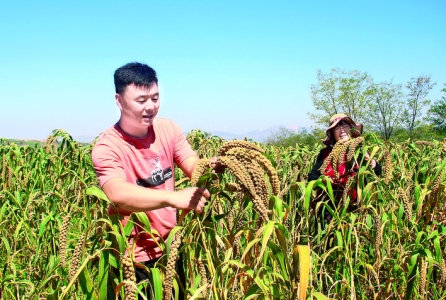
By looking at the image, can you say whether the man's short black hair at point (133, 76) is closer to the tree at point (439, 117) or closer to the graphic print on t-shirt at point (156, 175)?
the graphic print on t-shirt at point (156, 175)

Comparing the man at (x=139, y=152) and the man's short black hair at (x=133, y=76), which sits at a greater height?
the man's short black hair at (x=133, y=76)

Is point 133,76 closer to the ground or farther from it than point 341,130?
farther from it

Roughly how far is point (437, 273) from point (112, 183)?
1.93 m

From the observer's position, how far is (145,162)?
7.25ft

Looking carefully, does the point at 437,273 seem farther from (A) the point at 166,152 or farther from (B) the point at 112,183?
(B) the point at 112,183

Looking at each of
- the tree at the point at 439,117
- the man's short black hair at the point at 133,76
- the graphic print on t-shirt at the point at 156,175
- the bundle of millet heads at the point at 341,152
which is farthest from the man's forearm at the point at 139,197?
the tree at the point at 439,117

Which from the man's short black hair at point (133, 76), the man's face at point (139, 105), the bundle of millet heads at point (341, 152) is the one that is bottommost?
the bundle of millet heads at point (341, 152)

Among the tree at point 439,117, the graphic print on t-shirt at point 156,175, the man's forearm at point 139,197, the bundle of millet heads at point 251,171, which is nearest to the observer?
the bundle of millet heads at point 251,171

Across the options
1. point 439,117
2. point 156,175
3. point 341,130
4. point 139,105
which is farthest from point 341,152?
point 439,117

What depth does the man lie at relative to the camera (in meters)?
2.01

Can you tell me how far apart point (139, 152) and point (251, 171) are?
0.91 m

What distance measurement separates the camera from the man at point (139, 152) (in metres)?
2.01

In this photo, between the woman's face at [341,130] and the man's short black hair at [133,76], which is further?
the woman's face at [341,130]

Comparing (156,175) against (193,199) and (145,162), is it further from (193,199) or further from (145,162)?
(193,199)
